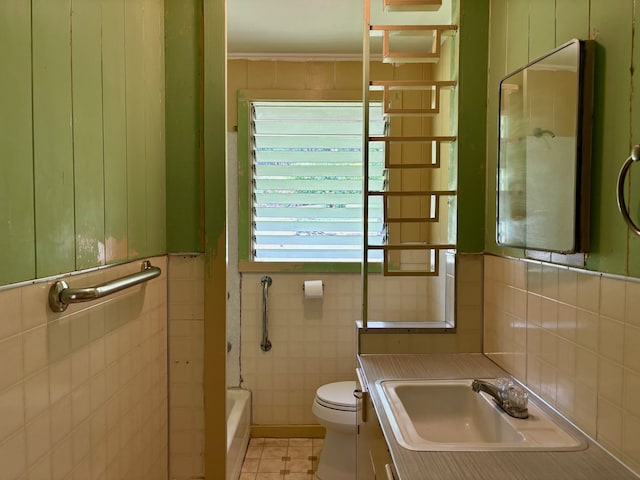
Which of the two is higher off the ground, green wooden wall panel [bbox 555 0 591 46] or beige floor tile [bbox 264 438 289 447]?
green wooden wall panel [bbox 555 0 591 46]

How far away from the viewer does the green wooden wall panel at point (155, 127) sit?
67.8 inches

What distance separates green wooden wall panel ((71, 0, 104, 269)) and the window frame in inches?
65.8

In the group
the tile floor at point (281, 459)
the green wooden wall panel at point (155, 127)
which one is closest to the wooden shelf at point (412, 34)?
Result: the green wooden wall panel at point (155, 127)

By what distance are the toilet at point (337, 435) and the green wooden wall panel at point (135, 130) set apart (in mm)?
1334

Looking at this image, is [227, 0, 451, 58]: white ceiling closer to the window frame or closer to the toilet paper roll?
the window frame

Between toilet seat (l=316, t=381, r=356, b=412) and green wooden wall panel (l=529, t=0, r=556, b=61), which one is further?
toilet seat (l=316, t=381, r=356, b=412)

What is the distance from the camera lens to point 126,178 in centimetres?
152

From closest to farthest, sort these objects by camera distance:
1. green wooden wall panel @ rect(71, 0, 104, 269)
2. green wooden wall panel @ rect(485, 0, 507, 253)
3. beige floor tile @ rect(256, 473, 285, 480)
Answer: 1. green wooden wall panel @ rect(71, 0, 104, 269)
2. green wooden wall panel @ rect(485, 0, 507, 253)
3. beige floor tile @ rect(256, 473, 285, 480)

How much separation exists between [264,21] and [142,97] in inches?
43.5

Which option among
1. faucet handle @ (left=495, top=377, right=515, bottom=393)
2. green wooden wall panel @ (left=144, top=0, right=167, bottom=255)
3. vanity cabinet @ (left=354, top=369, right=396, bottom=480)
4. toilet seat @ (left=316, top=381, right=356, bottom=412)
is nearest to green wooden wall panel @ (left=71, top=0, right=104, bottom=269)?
green wooden wall panel @ (left=144, top=0, right=167, bottom=255)

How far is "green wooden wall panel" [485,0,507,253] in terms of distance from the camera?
6.00 ft

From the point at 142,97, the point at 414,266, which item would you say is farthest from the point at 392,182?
the point at 142,97

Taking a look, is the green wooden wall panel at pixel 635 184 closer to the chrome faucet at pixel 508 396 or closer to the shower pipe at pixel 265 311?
the chrome faucet at pixel 508 396

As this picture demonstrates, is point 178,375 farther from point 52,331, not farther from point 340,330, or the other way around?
point 340,330
